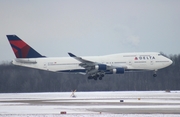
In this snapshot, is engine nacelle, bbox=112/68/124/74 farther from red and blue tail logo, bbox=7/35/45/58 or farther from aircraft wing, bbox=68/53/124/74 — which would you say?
red and blue tail logo, bbox=7/35/45/58

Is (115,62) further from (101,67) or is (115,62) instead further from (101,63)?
(101,67)

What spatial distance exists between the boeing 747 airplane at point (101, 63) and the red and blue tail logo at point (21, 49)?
0.87 meters

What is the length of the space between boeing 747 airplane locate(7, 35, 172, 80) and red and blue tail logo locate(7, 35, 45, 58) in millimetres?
867

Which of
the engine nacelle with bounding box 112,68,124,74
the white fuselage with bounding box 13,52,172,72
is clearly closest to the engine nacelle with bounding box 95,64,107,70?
the engine nacelle with bounding box 112,68,124,74

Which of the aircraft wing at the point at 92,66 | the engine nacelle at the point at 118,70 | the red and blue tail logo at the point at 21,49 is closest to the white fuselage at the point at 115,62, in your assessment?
the aircraft wing at the point at 92,66

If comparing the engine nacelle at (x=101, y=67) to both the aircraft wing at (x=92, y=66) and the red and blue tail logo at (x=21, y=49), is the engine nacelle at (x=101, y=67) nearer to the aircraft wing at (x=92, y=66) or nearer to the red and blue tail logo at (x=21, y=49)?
the aircraft wing at (x=92, y=66)

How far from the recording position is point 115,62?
67.1 meters

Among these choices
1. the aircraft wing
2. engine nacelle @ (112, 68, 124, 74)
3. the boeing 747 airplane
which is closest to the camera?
the aircraft wing

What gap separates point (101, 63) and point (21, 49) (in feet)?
44.1

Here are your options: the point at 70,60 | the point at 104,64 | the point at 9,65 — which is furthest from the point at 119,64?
the point at 9,65

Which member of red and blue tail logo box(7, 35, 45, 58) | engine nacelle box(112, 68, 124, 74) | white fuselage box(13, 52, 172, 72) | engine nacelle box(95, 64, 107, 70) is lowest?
engine nacelle box(112, 68, 124, 74)

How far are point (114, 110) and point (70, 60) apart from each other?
113 feet

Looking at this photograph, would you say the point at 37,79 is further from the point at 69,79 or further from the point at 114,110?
the point at 114,110

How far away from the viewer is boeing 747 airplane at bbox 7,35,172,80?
66125mm
